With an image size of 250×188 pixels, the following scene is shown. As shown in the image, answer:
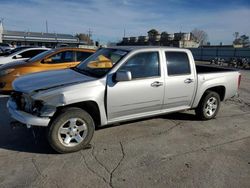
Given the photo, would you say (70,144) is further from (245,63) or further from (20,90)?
(245,63)

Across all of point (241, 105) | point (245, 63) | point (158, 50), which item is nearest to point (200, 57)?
point (245, 63)

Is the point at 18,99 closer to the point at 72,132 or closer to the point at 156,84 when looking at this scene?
the point at 72,132

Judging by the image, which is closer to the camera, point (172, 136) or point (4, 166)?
point (4, 166)

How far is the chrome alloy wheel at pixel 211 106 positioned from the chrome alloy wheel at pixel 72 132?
10.2 feet

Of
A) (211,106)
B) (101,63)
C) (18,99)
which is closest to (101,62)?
(101,63)

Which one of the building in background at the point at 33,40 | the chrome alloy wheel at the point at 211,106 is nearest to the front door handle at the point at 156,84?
the chrome alloy wheel at the point at 211,106

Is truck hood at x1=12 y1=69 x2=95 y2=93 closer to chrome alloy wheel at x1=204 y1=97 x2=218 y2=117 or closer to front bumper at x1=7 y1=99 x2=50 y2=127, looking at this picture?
front bumper at x1=7 y1=99 x2=50 y2=127

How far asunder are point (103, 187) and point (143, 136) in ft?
6.08

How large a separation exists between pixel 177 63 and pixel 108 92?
1762 millimetres

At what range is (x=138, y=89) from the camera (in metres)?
4.66

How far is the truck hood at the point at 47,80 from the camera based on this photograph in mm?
4113

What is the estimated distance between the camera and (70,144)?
416 centimetres

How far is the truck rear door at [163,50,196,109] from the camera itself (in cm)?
512

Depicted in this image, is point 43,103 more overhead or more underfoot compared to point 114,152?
more overhead
